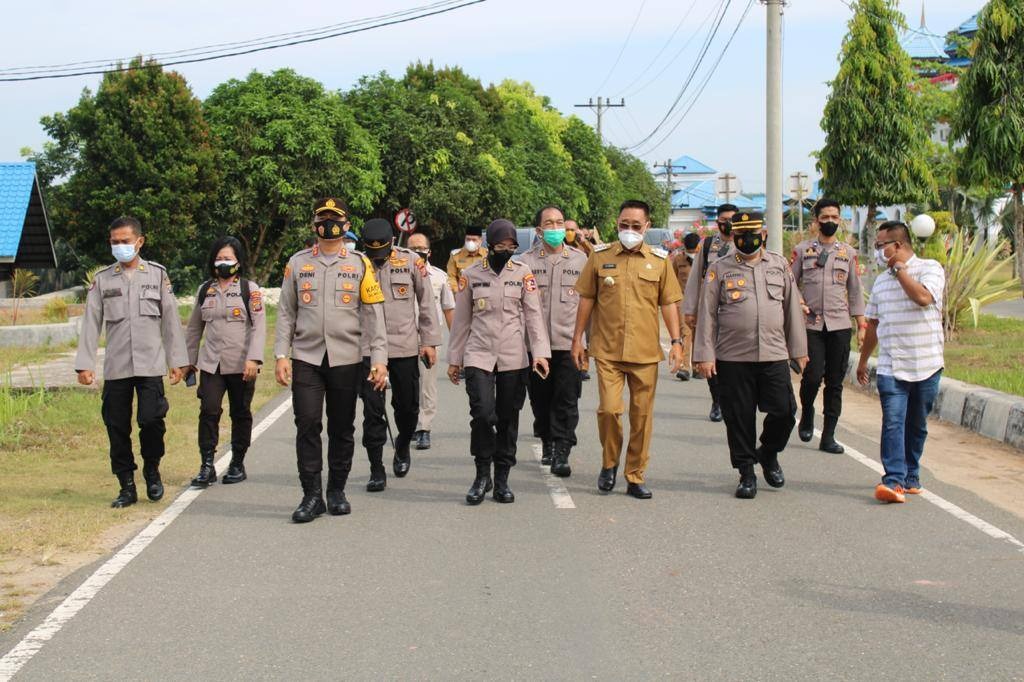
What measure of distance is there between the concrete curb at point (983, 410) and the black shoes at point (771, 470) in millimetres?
2269

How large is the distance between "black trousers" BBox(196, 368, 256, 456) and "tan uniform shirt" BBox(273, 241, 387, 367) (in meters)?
1.43

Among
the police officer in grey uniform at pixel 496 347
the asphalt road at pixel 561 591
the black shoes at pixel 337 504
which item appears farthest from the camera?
the police officer in grey uniform at pixel 496 347

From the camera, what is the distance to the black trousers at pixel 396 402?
8945mm

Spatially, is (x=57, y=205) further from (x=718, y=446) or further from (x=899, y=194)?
(x=718, y=446)

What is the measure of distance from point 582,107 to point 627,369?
3142 inches

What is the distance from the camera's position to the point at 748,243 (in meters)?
8.48

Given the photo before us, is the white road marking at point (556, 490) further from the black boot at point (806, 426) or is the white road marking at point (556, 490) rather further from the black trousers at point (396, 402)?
the black boot at point (806, 426)

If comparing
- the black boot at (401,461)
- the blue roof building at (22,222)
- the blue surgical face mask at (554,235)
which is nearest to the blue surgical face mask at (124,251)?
the black boot at (401,461)

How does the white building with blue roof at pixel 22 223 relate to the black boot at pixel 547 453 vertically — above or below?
above

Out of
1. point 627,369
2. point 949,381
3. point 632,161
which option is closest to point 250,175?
point 949,381

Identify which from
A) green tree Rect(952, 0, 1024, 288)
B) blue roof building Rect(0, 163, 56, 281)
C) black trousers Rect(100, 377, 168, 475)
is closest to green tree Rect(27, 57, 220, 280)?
blue roof building Rect(0, 163, 56, 281)

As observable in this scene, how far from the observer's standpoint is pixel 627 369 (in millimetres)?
8617

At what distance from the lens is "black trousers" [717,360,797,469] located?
8.58 m

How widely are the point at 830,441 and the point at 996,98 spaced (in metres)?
18.6
